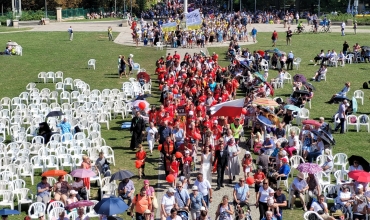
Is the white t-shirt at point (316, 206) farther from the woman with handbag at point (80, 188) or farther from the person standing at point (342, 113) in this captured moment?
the person standing at point (342, 113)

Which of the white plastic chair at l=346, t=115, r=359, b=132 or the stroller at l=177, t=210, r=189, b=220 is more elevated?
the white plastic chair at l=346, t=115, r=359, b=132

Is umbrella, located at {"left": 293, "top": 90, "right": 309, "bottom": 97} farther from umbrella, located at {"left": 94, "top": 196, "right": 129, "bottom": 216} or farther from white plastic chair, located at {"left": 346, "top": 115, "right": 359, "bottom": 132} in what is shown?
umbrella, located at {"left": 94, "top": 196, "right": 129, "bottom": 216}

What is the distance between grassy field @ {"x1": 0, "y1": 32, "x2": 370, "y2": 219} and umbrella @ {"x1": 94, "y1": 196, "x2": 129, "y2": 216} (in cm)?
388

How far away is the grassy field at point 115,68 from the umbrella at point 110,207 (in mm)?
3884

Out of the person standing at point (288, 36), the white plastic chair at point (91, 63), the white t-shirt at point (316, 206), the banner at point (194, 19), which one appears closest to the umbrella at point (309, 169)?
the white t-shirt at point (316, 206)

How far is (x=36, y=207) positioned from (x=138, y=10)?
8348cm

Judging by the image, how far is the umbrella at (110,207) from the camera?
13555 millimetres

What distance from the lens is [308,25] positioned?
71.9 metres

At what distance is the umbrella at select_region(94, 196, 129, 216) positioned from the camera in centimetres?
1355

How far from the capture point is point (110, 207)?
13602mm

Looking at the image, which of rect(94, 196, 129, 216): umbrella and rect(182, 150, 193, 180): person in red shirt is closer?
rect(94, 196, 129, 216): umbrella

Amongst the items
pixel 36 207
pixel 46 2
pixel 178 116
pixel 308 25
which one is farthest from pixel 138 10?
pixel 36 207

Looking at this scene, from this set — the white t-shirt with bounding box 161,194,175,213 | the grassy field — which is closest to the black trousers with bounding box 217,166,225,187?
the grassy field

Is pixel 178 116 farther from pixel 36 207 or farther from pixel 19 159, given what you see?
pixel 36 207
